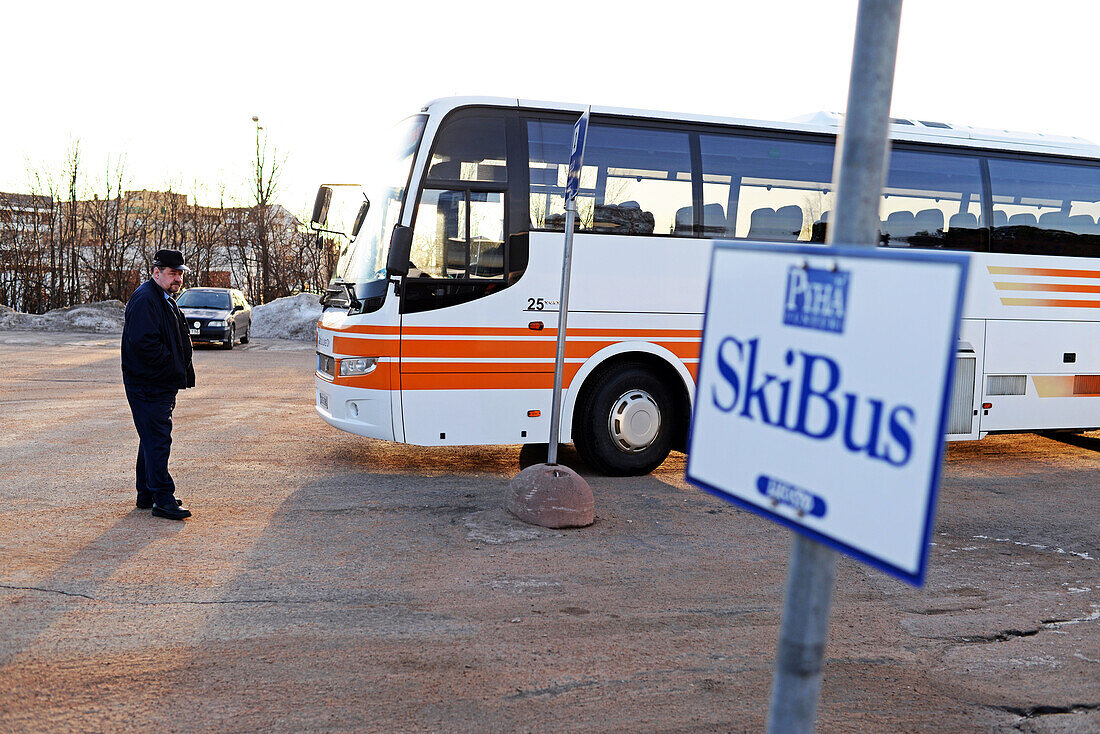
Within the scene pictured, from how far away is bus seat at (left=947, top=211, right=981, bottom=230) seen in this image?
977cm

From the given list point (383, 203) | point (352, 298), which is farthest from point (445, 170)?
point (352, 298)

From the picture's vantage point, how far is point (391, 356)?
26.7 feet

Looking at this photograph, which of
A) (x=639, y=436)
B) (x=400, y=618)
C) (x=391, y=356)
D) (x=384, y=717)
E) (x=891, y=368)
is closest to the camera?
(x=891, y=368)

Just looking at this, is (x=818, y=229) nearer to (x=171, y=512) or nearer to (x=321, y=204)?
(x=321, y=204)

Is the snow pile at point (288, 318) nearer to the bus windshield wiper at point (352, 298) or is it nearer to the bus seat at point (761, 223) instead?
the bus windshield wiper at point (352, 298)

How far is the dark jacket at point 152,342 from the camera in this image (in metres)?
6.57

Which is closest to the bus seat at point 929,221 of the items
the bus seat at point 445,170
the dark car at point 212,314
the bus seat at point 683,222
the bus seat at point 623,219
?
the bus seat at point 683,222

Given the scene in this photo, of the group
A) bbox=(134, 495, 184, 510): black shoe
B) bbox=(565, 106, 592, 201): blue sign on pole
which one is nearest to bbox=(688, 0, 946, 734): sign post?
bbox=(565, 106, 592, 201): blue sign on pole

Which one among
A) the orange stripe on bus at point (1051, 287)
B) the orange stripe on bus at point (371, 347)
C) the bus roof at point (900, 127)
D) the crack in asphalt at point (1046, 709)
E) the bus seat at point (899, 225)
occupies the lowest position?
the crack in asphalt at point (1046, 709)

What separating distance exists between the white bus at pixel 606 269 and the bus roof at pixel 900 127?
1.2 inches

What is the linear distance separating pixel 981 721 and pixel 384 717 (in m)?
2.58

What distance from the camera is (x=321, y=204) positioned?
30.1ft

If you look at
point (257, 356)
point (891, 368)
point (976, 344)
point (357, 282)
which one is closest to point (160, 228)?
point (257, 356)

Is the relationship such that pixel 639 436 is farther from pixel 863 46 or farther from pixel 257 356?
pixel 257 356
